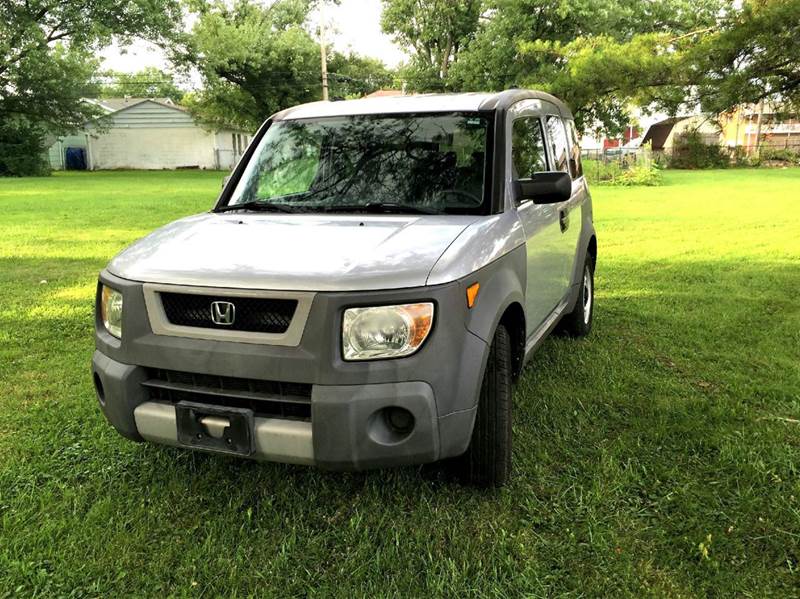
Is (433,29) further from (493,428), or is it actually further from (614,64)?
(493,428)

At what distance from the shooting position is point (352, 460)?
2438 millimetres

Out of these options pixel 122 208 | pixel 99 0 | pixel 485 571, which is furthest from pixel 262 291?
pixel 99 0

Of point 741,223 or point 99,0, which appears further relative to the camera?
point 99,0

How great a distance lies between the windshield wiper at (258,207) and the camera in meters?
3.52

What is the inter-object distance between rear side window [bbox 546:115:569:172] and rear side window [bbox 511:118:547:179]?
228 mm

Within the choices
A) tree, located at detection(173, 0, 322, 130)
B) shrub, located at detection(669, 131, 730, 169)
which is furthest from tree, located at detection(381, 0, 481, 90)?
shrub, located at detection(669, 131, 730, 169)

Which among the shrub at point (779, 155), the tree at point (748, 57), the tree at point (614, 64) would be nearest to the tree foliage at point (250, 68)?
the shrub at point (779, 155)

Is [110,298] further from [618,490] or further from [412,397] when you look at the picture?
[618,490]

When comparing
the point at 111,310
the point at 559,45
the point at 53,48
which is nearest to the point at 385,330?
the point at 111,310

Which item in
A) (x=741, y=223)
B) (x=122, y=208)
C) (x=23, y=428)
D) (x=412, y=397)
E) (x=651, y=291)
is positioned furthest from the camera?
(x=122, y=208)

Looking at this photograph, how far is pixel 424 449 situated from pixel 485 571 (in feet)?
1.66

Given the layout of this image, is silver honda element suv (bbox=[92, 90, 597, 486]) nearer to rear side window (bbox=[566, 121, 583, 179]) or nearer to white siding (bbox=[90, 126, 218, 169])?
rear side window (bbox=[566, 121, 583, 179])

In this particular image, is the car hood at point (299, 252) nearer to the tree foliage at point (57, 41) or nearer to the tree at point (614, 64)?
the tree at point (614, 64)

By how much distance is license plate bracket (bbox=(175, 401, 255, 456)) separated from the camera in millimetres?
2494
